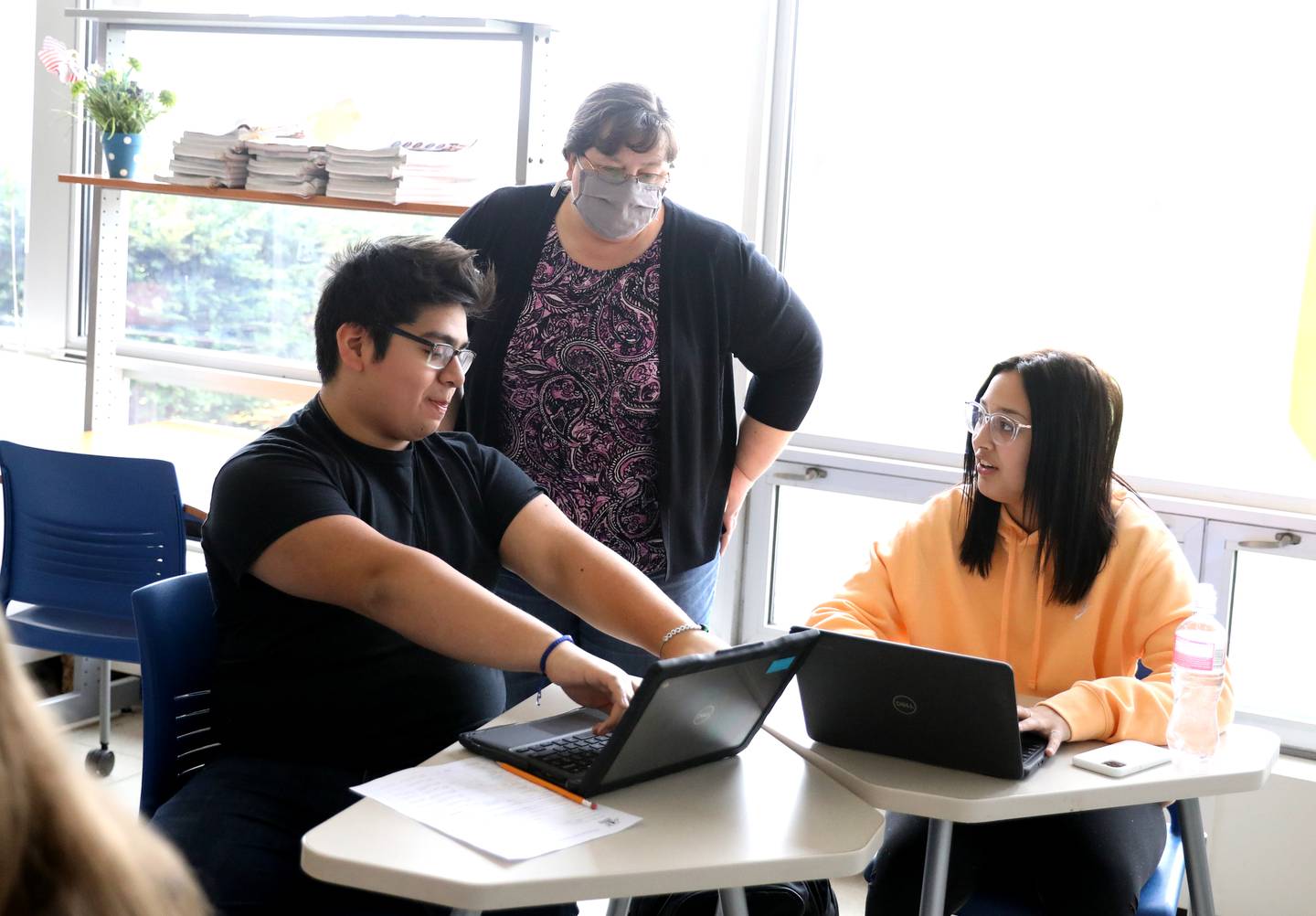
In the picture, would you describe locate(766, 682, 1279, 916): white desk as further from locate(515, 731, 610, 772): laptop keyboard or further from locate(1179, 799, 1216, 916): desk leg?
locate(515, 731, 610, 772): laptop keyboard

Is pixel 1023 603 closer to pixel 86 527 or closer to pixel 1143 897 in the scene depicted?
pixel 1143 897

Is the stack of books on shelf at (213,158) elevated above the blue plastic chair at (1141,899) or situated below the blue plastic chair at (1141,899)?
above

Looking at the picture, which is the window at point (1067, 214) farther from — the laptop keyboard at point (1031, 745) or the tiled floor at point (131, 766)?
the laptop keyboard at point (1031, 745)

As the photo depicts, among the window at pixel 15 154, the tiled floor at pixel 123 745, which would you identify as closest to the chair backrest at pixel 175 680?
the tiled floor at pixel 123 745

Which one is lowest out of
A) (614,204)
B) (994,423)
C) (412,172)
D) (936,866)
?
(936,866)

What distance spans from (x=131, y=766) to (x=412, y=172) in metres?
1.71

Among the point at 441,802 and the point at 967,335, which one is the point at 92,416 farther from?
the point at 441,802

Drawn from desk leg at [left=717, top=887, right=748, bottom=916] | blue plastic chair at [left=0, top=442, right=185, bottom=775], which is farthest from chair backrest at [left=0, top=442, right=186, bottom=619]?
desk leg at [left=717, top=887, right=748, bottom=916]

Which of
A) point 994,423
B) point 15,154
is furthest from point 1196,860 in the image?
point 15,154

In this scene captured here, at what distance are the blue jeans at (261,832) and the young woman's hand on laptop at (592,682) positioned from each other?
0.98 feet

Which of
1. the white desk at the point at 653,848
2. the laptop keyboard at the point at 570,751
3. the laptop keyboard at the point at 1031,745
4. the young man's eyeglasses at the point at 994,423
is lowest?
the white desk at the point at 653,848

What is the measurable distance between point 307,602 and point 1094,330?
1906mm

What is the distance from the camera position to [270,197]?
3.26 metres

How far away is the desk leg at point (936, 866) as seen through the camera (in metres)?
1.68
